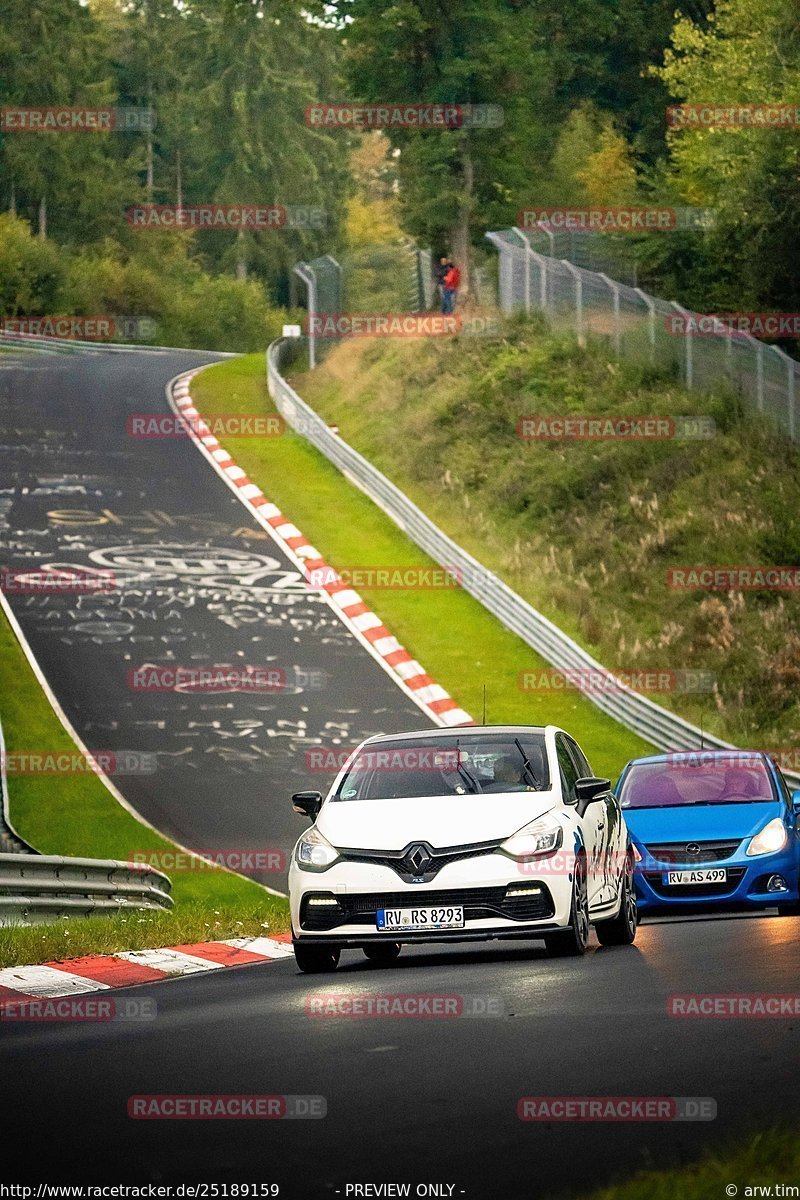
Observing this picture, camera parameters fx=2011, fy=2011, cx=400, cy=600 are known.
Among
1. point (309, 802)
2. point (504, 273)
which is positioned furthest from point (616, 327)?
point (309, 802)

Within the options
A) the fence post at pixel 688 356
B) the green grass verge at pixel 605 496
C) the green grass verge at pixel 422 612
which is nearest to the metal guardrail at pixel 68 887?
the green grass verge at pixel 422 612

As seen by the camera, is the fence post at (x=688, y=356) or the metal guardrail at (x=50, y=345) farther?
the metal guardrail at (x=50, y=345)

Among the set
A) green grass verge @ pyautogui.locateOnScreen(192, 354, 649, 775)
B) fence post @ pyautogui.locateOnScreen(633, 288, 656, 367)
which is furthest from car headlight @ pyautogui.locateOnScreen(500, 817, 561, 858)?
fence post @ pyautogui.locateOnScreen(633, 288, 656, 367)

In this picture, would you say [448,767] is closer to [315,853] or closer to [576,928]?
[315,853]

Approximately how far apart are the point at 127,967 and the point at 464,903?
239 cm

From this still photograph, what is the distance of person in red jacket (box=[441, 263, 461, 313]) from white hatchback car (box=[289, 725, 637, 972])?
4215cm

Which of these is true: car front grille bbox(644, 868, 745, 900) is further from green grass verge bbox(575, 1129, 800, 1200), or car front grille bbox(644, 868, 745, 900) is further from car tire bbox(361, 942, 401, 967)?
green grass verge bbox(575, 1129, 800, 1200)

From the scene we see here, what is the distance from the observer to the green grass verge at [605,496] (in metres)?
32.8

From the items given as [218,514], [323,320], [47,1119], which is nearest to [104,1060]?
[47,1119]

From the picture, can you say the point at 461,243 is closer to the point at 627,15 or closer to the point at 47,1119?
the point at 627,15

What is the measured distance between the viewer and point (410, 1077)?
26.0ft

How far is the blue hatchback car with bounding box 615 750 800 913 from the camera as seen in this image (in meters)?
16.2

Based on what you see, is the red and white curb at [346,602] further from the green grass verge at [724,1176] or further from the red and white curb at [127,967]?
the green grass verge at [724,1176]

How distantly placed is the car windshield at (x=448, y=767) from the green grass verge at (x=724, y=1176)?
273 inches
